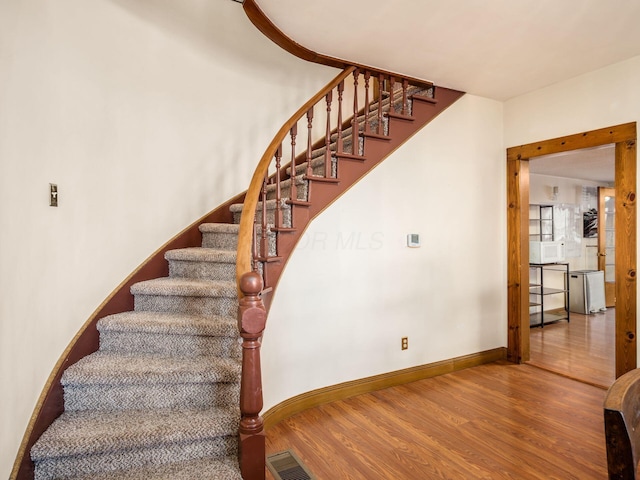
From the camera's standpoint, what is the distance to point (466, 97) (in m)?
3.61

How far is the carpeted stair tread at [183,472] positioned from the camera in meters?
1.66

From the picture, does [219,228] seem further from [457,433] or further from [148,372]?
[457,433]

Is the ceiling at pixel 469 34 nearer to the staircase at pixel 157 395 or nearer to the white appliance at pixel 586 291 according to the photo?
the staircase at pixel 157 395

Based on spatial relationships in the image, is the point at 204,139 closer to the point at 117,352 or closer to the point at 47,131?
the point at 47,131

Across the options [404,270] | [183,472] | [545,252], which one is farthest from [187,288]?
[545,252]

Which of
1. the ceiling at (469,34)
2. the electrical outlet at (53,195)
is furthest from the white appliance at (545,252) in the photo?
the electrical outlet at (53,195)

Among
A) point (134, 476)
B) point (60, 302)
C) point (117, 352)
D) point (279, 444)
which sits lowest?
point (279, 444)

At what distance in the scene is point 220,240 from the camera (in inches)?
115

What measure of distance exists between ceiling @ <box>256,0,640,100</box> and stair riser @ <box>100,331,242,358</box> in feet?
6.52

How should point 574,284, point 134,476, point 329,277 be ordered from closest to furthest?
point 134,476
point 329,277
point 574,284

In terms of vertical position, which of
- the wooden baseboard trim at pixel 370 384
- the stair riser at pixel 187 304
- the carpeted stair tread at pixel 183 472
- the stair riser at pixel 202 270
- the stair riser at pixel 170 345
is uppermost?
the stair riser at pixel 202 270

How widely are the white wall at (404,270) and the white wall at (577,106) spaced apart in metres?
0.22

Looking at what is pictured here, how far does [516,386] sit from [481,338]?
613mm

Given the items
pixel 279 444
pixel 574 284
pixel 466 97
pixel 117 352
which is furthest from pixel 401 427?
pixel 574 284
